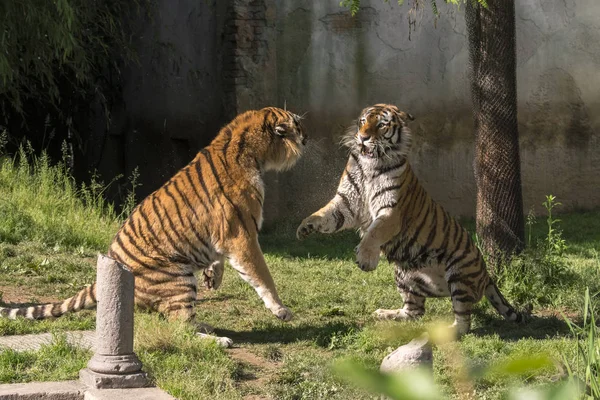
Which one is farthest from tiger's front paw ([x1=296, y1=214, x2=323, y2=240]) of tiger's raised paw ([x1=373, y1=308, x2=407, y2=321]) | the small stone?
the small stone

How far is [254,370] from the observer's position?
16.7 feet

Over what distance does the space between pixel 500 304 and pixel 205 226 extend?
213cm

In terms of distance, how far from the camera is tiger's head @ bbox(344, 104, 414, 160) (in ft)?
19.7

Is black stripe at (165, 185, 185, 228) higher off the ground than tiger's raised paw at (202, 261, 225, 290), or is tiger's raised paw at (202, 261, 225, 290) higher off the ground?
black stripe at (165, 185, 185, 228)

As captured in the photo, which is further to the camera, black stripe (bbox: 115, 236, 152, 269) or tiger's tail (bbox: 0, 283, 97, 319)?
black stripe (bbox: 115, 236, 152, 269)

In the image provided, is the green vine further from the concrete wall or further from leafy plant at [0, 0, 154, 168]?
the concrete wall

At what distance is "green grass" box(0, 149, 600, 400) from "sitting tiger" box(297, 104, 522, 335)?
0.28 m

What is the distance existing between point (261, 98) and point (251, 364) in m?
5.83

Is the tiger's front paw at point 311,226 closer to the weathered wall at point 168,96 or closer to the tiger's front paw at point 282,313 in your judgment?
the tiger's front paw at point 282,313

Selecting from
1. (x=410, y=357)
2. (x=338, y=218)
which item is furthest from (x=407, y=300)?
(x=410, y=357)

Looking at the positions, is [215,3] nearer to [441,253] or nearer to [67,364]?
[441,253]

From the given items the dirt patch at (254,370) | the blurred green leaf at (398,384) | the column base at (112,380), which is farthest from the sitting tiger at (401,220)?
the blurred green leaf at (398,384)

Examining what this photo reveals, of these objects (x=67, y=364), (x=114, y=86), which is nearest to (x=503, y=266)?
(x=67, y=364)

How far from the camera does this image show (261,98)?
10.6 metres
